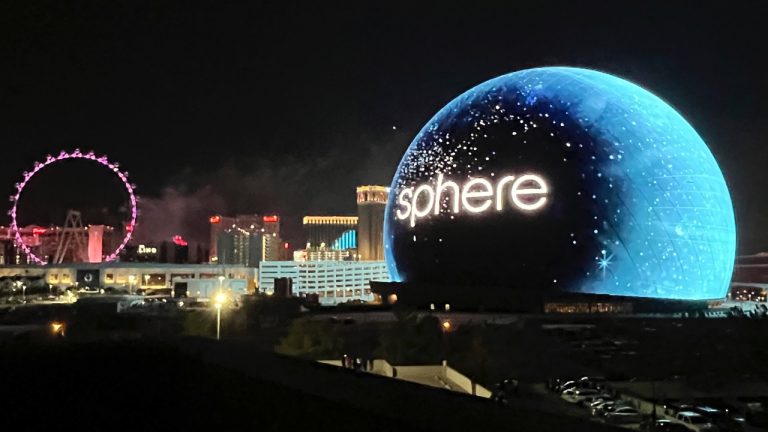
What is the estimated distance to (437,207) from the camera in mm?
35688

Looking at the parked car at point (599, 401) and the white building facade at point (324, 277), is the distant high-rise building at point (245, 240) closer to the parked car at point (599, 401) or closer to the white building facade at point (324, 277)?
the white building facade at point (324, 277)

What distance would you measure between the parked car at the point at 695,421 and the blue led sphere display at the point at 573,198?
1545 centimetres

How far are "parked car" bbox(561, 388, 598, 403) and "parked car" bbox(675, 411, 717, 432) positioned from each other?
2.43 metres

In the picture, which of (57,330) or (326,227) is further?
(326,227)

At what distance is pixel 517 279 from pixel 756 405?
54.1 ft

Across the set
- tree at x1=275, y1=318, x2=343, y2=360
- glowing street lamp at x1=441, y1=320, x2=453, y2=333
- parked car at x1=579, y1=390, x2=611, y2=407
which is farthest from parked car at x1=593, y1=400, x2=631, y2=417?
glowing street lamp at x1=441, y1=320, x2=453, y2=333

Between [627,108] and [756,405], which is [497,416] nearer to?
[756,405]

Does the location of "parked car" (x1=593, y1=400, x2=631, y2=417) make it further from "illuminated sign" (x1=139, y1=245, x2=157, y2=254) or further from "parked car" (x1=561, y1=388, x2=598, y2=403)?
"illuminated sign" (x1=139, y1=245, x2=157, y2=254)

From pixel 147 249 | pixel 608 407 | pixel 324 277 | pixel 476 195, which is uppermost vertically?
pixel 147 249

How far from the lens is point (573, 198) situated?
3188 cm

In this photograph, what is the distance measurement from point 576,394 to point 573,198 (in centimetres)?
1505

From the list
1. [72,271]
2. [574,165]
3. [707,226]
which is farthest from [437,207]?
[72,271]

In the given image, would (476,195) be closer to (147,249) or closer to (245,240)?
(245,240)

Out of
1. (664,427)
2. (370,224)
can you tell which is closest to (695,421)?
(664,427)
